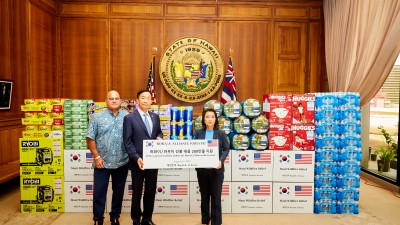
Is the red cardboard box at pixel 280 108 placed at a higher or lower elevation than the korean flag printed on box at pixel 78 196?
higher

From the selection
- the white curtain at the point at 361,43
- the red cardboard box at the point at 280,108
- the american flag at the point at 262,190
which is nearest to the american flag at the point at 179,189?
the american flag at the point at 262,190

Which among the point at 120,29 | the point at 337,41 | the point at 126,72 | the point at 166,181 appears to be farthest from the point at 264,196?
the point at 120,29

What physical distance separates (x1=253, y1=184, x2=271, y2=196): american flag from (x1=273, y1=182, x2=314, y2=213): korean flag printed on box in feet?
0.25

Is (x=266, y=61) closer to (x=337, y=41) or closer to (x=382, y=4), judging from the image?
(x=337, y=41)

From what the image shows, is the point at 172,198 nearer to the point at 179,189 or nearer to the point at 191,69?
the point at 179,189

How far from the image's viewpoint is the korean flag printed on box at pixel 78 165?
3605mm

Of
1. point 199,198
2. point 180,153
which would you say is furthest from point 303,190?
point 180,153

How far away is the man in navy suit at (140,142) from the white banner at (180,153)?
0.09 meters

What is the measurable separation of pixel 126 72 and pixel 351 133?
438 cm

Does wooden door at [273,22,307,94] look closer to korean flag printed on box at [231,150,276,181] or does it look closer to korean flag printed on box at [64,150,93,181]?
korean flag printed on box at [231,150,276,181]

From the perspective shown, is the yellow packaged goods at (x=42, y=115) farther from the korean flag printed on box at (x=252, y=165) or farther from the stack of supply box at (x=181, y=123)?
the korean flag printed on box at (x=252, y=165)

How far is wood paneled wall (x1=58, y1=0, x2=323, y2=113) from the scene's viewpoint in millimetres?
5957

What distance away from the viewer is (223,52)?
6.09 metres

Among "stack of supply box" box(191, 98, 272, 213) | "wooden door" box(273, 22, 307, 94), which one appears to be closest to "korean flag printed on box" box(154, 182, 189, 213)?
"stack of supply box" box(191, 98, 272, 213)
